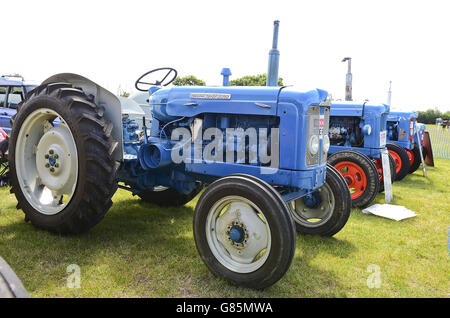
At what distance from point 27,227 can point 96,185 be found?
1162mm

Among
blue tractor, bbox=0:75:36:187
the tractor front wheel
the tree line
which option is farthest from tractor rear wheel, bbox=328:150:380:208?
the tree line

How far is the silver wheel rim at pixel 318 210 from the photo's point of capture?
3.90m

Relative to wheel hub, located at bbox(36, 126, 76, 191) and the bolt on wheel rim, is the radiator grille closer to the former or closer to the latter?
wheel hub, located at bbox(36, 126, 76, 191)

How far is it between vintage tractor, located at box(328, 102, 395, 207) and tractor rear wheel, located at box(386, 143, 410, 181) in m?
0.99

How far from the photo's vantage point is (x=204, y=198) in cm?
284

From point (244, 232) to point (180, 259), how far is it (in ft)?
2.47

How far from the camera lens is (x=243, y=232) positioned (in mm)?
2807

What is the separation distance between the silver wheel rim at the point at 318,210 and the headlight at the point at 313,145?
79 centimetres

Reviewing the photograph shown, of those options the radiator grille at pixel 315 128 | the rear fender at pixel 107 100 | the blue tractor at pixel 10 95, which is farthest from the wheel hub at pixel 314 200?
the blue tractor at pixel 10 95

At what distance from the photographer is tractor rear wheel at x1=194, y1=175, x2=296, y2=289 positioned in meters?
2.57

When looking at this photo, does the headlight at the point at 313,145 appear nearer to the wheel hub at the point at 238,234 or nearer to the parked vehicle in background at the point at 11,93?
the wheel hub at the point at 238,234

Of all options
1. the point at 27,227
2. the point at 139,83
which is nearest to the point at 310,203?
the point at 139,83

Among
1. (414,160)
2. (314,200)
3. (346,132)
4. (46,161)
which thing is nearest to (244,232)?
(314,200)

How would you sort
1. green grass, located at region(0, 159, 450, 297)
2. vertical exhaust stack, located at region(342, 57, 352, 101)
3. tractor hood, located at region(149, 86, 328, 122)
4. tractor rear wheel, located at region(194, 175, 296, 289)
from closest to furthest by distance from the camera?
tractor rear wheel, located at region(194, 175, 296, 289)
green grass, located at region(0, 159, 450, 297)
tractor hood, located at region(149, 86, 328, 122)
vertical exhaust stack, located at region(342, 57, 352, 101)
